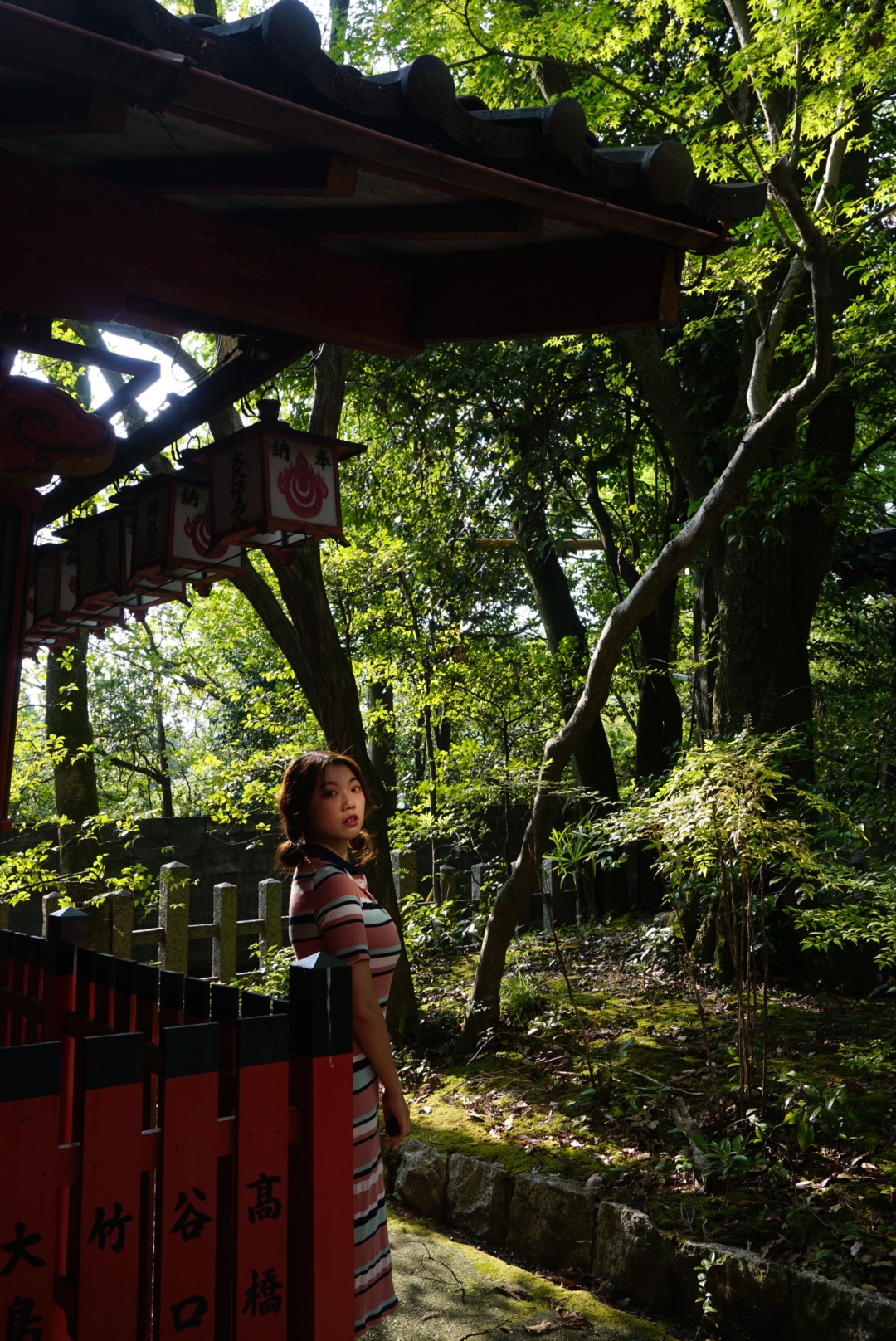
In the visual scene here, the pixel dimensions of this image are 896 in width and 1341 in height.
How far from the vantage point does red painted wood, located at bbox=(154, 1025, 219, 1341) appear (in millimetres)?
2119

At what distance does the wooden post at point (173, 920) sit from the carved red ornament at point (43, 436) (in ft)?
19.5

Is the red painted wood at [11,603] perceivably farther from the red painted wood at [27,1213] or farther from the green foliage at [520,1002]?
the green foliage at [520,1002]

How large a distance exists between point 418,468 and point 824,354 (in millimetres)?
6923

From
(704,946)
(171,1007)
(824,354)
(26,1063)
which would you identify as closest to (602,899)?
(704,946)

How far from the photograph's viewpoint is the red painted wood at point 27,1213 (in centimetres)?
191

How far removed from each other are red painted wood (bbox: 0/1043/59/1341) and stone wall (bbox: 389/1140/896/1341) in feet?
9.02

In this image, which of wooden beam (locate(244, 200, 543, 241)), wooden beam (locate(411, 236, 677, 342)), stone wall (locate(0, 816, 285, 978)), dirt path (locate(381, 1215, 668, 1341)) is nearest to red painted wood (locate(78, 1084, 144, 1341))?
dirt path (locate(381, 1215, 668, 1341))

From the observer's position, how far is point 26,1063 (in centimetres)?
193

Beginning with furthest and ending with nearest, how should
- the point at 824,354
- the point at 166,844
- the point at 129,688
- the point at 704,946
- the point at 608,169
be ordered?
the point at 129,688
the point at 166,844
the point at 704,946
the point at 824,354
the point at 608,169

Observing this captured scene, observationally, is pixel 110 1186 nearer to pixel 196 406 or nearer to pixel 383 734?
pixel 196 406

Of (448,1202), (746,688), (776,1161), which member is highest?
(746,688)

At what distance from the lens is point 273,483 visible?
409 centimetres

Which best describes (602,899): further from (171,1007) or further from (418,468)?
(171,1007)

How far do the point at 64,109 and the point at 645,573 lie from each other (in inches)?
173
